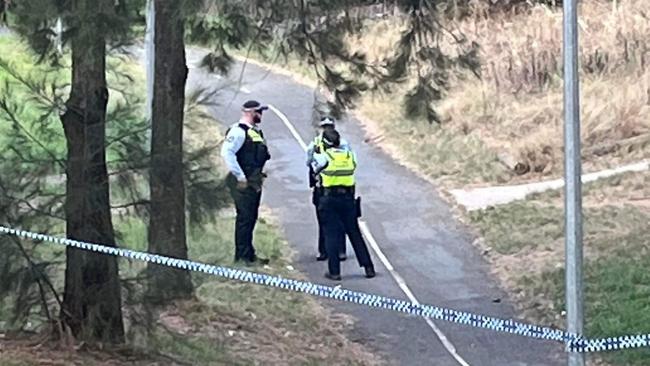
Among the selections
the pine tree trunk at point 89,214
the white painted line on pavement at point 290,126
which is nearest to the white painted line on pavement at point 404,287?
the pine tree trunk at point 89,214

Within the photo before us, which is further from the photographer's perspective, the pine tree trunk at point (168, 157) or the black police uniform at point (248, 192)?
the black police uniform at point (248, 192)

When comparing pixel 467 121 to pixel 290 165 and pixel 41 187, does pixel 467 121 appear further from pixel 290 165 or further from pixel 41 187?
pixel 41 187

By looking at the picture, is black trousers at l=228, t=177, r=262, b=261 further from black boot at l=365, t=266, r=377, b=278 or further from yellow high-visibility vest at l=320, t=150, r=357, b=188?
black boot at l=365, t=266, r=377, b=278

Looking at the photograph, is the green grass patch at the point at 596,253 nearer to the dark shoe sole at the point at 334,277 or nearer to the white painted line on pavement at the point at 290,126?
the dark shoe sole at the point at 334,277

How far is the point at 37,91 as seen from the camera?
824 cm

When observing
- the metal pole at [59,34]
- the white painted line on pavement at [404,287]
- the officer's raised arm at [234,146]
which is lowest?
the white painted line on pavement at [404,287]

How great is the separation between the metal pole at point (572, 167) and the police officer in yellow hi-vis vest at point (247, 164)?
17.8 ft

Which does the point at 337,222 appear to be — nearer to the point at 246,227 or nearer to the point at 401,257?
the point at 246,227

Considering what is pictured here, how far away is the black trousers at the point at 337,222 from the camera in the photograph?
516 inches

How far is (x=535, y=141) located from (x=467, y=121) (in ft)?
10.9

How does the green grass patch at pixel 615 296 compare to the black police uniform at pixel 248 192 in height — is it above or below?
below

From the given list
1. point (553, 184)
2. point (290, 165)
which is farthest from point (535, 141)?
point (290, 165)

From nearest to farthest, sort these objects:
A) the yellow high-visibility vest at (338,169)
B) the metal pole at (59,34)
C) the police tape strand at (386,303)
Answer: the police tape strand at (386,303) → the metal pole at (59,34) → the yellow high-visibility vest at (338,169)

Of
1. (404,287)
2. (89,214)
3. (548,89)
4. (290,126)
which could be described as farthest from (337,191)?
(290,126)
